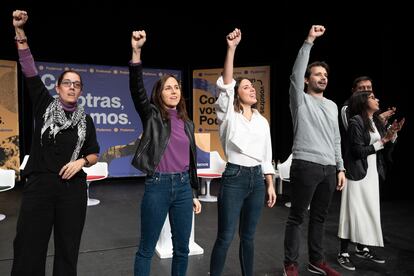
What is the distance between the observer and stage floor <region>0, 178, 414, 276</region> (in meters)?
2.88

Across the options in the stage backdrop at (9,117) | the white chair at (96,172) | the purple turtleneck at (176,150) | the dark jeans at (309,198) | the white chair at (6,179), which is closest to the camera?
the purple turtleneck at (176,150)

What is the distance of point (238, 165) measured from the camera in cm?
218

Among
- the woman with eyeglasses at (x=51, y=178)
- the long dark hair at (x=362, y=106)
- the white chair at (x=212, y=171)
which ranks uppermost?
the long dark hair at (x=362, y=106)

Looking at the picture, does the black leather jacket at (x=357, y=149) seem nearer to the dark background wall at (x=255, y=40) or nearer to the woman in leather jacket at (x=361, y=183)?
the woman in leather jacket at (x=361, y=183)

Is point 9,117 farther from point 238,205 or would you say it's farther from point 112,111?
point 238,205

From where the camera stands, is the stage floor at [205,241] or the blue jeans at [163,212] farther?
the stage floor at [205,241]

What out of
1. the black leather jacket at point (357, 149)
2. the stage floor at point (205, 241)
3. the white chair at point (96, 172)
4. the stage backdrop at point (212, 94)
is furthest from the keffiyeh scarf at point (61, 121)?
the stage backdrop at point (212, 94)

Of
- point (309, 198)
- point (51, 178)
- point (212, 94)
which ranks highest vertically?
point (212, 94)

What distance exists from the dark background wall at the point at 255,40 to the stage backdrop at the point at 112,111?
0.24 meters

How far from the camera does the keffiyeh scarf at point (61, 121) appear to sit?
1.86 m

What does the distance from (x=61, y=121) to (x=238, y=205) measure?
41.7 inches

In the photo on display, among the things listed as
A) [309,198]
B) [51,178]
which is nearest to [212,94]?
[309,198]

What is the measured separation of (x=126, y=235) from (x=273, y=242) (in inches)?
58.4

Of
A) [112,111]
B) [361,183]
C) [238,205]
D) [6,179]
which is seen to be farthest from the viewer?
[112,111]
